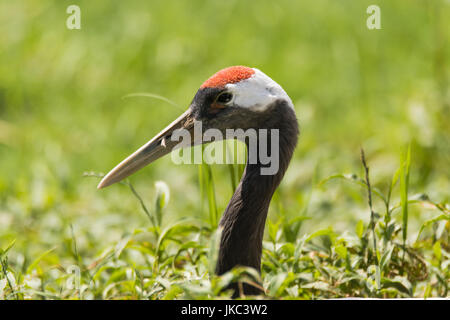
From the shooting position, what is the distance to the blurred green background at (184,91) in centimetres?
572

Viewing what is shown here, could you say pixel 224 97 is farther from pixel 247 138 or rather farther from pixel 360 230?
pixel 360 230

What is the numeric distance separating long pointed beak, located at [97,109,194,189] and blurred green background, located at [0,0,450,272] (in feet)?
5.08

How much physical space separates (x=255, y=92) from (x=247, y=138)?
232 millimetres

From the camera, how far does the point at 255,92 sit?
133 inches

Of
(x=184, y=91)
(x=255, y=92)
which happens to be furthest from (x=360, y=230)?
(x=184, y=91)

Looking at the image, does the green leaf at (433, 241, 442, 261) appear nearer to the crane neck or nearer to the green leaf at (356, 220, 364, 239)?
the green leaf at (356, 220, 364, 239)

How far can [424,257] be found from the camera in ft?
12.7

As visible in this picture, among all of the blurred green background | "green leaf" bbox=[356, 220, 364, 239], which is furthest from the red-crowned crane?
the blurred green background

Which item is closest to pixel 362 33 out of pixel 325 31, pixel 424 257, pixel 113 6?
pixel 325 31

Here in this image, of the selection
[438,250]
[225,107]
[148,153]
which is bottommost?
[438,250]

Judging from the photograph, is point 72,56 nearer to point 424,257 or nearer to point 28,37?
point 28,37

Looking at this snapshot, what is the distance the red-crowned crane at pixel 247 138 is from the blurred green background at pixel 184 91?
1.69 meters

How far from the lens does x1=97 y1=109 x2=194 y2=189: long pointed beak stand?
138 inches

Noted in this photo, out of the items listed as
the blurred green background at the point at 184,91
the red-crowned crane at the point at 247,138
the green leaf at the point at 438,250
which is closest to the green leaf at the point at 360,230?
the green leaf at the point at 438,250
